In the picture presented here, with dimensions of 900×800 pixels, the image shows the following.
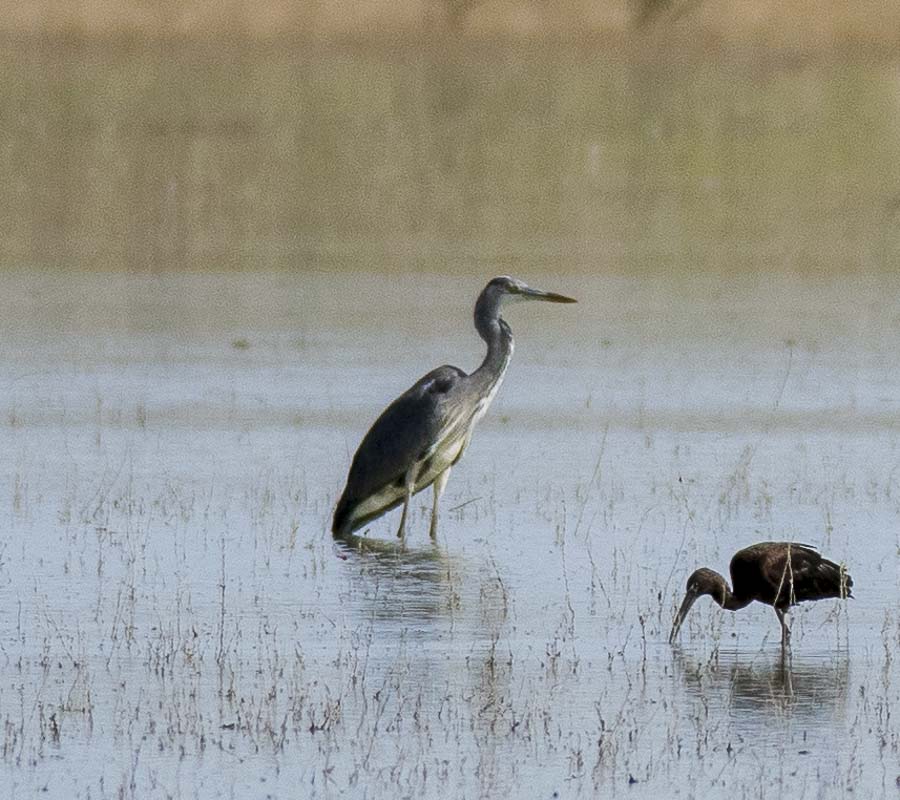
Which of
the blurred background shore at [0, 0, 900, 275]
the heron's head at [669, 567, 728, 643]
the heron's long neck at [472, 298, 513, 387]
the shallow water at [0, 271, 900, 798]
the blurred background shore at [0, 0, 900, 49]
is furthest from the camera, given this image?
the blurred background shore at [0, 0, 900, 49]

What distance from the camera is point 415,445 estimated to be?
10992 millimetres

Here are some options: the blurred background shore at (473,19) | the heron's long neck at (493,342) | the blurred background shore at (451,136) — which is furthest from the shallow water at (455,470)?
the blurred background shore at (473,19)

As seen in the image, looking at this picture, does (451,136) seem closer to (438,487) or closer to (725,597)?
(438,487)

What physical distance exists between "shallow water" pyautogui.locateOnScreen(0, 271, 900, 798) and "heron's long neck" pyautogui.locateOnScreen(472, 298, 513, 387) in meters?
0.55

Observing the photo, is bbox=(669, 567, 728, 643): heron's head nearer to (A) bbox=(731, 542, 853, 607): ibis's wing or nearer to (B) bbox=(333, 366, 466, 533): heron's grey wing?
(A) bbox=(731, 542, 853, 607): ibis's wing

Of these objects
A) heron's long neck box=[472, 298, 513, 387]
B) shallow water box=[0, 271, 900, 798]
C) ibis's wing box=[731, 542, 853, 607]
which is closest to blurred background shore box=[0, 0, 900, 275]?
shallow water box=[0, 271, 900, 798]

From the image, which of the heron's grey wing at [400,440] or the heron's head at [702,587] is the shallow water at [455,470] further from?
the heron's grey wing at [400,440]

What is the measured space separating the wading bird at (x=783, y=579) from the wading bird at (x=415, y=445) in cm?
251

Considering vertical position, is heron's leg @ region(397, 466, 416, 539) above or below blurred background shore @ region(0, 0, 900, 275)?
below

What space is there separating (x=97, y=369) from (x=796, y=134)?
19.5m

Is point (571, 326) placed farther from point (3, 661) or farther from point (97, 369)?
point (3, 661)

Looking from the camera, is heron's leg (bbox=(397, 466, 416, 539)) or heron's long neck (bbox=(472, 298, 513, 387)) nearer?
heron's leg (bbox=(397, 466, 416, 539))

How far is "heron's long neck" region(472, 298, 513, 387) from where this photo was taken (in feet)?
37.8

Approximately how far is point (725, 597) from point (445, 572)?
1.58m
